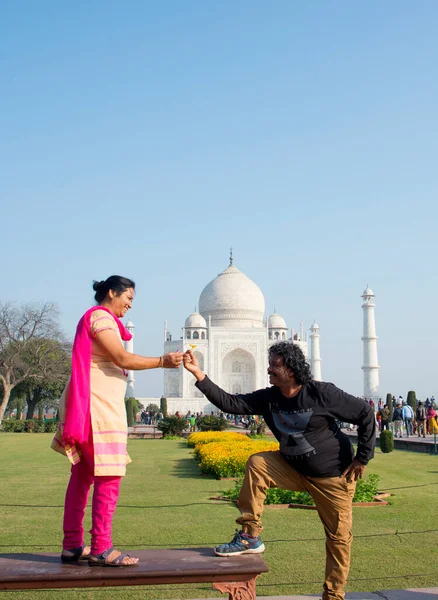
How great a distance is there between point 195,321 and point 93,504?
4427 centimetres

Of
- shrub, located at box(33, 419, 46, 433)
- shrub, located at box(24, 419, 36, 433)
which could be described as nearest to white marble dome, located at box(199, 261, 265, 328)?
shrub, located at box(33, 419, 46, 433)

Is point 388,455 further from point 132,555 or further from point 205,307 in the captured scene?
point 205,307

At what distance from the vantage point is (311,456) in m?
3.59

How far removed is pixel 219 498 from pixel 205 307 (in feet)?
142

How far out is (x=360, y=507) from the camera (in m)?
7.08

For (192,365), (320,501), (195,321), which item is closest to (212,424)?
(192,365)

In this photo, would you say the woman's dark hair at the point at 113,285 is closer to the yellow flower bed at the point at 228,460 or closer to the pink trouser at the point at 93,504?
the pink trouser at the point at 93,504

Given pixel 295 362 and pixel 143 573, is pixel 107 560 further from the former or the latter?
pixel 295 362

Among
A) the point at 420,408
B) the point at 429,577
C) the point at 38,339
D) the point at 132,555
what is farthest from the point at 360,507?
the point at 38,339

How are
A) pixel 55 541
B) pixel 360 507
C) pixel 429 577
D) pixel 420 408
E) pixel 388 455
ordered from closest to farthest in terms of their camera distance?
1. pixel 429 577
2. pixel 55 541
3. pixel 360 507
4. pixel 388 455
5. pixel 420 408

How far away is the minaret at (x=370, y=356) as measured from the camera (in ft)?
143

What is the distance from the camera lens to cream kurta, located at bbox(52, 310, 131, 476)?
132 inches

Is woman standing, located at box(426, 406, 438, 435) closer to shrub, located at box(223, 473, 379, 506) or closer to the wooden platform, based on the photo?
shrub, located at box(223, 473, 379, 506)

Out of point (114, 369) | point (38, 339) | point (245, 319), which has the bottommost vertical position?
point (114, 369)
